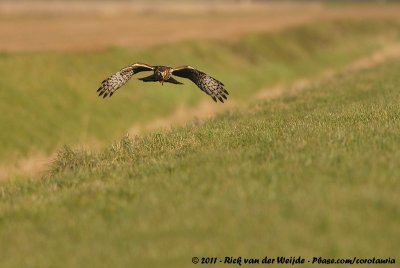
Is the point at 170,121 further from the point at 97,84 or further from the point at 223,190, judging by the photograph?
the point at 223,190

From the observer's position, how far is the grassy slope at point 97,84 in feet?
91.6

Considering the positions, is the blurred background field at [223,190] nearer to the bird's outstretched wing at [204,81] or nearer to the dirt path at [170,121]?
the dirt path at [170,121]

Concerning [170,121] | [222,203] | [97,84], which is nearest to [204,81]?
[222,203]

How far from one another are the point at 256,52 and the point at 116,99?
21099mm

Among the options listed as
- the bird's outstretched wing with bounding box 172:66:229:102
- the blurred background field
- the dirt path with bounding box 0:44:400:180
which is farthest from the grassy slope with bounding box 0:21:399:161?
the bird's outstretched wing with bounding box 172:66:229:102

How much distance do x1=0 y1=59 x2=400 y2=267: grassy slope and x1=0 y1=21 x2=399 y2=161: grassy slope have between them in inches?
556

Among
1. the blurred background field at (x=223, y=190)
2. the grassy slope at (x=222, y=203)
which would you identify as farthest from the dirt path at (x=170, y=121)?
the grassy slope at (x=222, y=203)

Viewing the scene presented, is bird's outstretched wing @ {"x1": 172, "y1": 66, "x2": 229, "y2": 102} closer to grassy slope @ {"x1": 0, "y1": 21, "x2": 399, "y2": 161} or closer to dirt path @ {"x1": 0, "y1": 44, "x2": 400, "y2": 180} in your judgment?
dirt path @ {"x1": 0, "y1": 44, "x2": 400, "y2": 180}

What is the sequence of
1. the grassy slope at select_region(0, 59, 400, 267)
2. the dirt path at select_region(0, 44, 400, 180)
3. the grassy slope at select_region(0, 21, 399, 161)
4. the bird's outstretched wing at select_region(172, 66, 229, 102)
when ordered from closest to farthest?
the grassy slope at select_region(0, 59, 400, 267), the bird's outstretched wing at select_region(172, 66, 229, 102), the dirt path at select_region(0, 44, 400, 180), the grassy slope at select_region(0, 21, 399, 161)

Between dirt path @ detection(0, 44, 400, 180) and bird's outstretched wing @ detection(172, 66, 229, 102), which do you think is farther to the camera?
dirt path @ detection(0, 44, 400, 180)

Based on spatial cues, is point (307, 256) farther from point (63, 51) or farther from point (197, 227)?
point (63, 51)

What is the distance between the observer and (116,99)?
110 ft

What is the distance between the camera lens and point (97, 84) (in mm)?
34781

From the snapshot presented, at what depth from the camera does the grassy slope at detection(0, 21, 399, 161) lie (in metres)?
27.9
